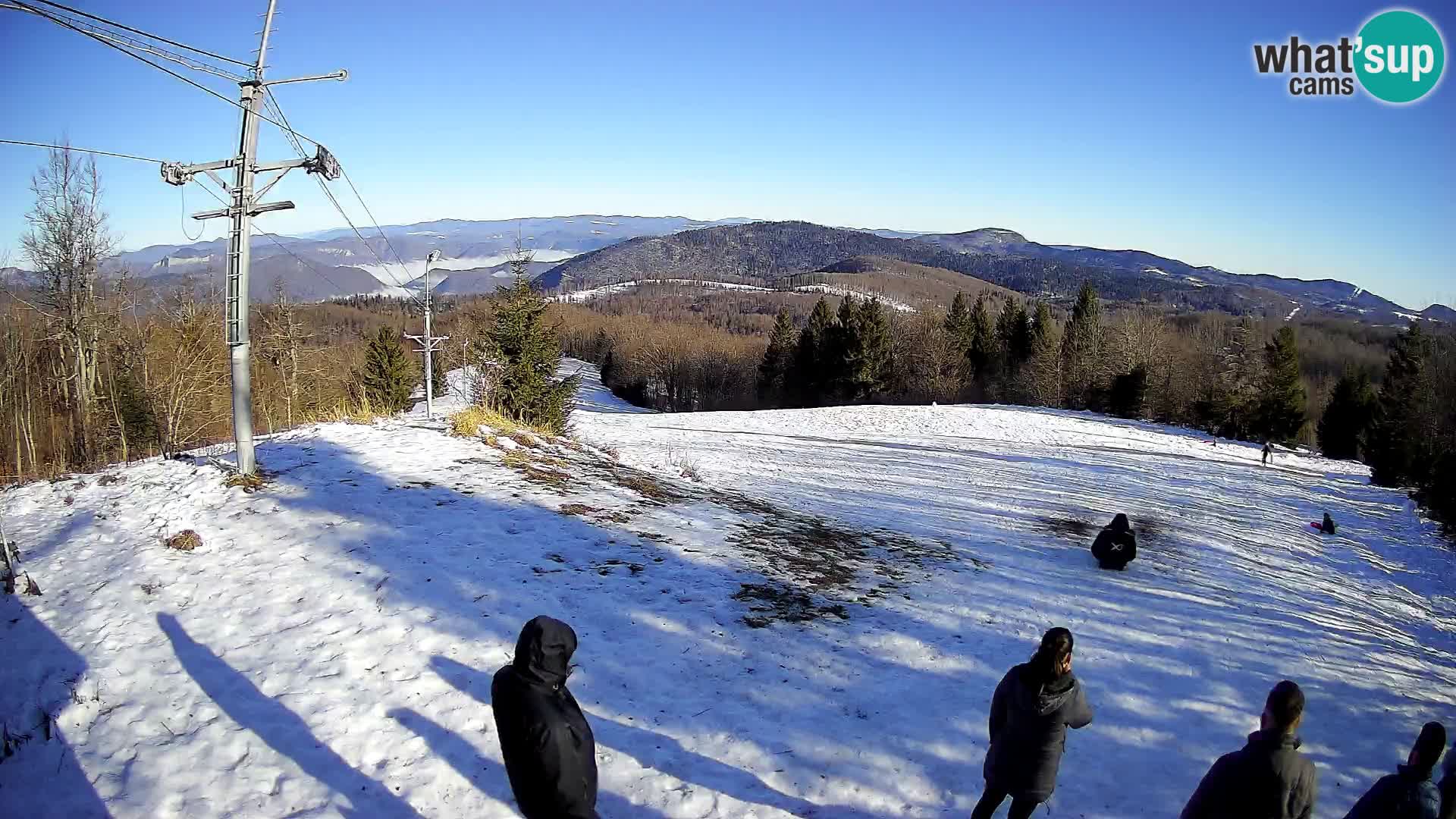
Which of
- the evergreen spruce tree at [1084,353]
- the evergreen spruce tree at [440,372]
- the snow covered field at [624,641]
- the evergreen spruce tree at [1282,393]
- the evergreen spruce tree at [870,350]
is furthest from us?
the evergreen spruce tree at [870,350]

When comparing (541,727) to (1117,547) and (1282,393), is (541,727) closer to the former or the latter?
(1117,547)

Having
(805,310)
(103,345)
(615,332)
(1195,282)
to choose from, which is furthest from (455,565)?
(1195,282)

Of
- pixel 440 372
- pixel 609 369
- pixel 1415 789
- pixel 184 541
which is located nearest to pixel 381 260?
pixel 184 541

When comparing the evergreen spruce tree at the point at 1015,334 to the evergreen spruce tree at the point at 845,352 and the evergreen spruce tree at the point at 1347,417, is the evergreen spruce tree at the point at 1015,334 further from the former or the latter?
the evergreen spruce tree at the point at 1347,417

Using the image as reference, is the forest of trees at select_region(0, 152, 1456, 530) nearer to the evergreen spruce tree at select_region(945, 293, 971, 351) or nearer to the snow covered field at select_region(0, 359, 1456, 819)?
the evergreen spruce tree at select_region(945, 293, 971, 351)

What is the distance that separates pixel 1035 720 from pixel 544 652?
3.01 meters

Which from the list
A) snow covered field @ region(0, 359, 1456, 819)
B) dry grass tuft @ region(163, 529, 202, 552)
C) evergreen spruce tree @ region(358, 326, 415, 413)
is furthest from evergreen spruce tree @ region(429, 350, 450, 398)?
dry grass tuft @ region(163, 529, 202, 552)

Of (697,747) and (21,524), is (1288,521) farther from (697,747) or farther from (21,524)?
(21,524)

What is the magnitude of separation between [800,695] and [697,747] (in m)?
1.33

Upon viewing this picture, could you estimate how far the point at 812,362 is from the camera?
206ft

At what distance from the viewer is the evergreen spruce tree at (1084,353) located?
52.8m

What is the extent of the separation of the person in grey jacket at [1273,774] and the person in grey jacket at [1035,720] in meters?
0.76

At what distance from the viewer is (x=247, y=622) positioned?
6.54 m

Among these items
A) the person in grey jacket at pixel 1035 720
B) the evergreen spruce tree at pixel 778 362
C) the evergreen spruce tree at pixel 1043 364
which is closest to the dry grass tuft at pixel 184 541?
the person in grey jacket at pixel 1035 720
